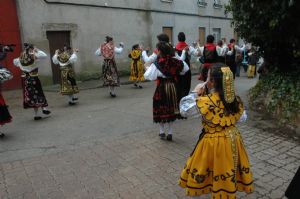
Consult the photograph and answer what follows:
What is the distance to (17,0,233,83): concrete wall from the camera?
1210 centimetres

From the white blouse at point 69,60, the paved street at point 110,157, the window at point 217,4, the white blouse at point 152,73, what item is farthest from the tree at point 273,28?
the window at point 217,4

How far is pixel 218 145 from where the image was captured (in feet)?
10.3

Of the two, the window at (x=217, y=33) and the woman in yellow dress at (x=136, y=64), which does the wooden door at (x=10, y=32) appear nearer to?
the woman in yellow dress at (x=136, y=64)

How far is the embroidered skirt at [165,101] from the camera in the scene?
18.6ft

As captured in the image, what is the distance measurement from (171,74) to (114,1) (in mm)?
10242

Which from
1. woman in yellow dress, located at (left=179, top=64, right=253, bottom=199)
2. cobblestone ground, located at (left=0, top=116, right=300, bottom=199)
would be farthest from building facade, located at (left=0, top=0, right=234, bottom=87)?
woman in yellow dress, located at (left=179, top=64, right=253, bottom=199)

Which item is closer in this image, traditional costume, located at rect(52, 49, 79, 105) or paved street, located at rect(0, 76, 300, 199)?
paved street, located at rect(0, 76, 300, 199)

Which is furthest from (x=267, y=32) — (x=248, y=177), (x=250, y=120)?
(x=248, y=177)

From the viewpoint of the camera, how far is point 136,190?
157 inches

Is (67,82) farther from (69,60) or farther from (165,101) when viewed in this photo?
(165,101)

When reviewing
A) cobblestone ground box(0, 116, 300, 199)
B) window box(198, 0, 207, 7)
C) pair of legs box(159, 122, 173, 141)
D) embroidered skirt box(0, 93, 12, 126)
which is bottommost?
cobblestone ground box(0, 116, 300, 199)

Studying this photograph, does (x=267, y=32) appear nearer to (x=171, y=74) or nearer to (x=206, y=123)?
(x=171, y=74)

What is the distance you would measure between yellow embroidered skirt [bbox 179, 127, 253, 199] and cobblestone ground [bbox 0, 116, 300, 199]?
0.66 meters

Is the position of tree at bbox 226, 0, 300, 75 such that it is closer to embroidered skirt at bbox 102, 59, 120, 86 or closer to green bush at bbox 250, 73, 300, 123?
green bush at bbox 250, 73, 300, 123
